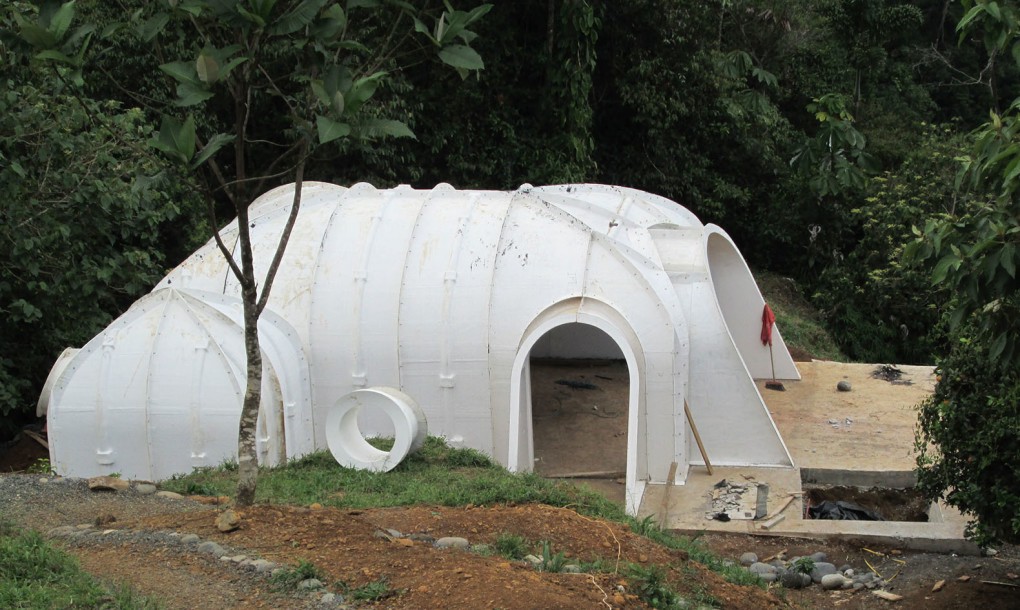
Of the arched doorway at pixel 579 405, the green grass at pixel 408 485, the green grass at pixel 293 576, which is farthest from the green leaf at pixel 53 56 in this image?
the arched doorway at pixel 579 405

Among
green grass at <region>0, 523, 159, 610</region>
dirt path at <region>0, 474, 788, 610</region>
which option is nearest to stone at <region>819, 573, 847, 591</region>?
dirt path at <region>0, 474, 788, 610</region>

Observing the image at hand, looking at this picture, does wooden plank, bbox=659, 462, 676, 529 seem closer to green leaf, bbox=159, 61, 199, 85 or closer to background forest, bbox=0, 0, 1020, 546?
background forest, bbox=0, 0, 1020, 546

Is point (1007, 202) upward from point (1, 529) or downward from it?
upward

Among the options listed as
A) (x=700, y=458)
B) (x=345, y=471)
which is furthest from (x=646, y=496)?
(x=345, y=471)

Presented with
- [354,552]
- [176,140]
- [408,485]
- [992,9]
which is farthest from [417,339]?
[992,9]

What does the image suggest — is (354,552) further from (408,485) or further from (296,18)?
(296,18)

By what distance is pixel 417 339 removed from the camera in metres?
12.8

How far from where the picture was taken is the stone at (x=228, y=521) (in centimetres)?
702

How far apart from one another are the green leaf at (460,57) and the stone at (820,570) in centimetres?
647

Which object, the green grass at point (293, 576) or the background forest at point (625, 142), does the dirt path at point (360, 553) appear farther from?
the background forest at point (625, 142)

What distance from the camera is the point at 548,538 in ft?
24.6

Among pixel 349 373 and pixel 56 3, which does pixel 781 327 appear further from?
pixel 56 3

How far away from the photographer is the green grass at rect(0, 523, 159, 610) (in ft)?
18.8

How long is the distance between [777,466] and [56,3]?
1008cm
